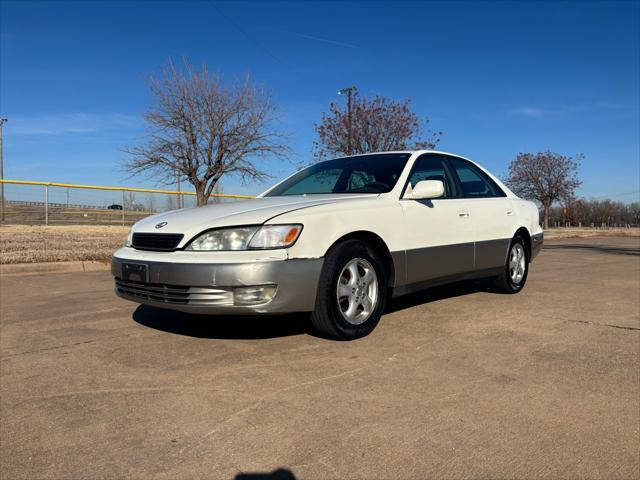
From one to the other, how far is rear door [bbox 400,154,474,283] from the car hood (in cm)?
51

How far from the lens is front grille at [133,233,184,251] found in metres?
3.57

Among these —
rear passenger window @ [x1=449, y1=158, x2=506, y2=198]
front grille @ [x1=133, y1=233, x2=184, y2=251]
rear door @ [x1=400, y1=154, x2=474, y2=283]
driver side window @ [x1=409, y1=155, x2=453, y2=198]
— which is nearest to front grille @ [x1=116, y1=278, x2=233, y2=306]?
front grille @ [x1=133, y1=233, x2=184, y2=251]

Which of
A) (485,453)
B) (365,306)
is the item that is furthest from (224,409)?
(365,306)

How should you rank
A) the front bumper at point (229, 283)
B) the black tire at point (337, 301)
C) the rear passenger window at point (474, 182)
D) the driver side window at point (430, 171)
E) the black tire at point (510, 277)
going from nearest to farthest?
the front bumper at point (229, 283)
the black tire at point (337, 301)
the driver side window at point (430, 171)
the rear passenger window at point (474, 182)
the black tire at point (510, 277)

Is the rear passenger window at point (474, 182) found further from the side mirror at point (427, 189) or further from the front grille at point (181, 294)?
the front grille at point (181, 294)

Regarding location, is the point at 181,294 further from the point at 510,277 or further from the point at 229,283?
the point at 510,277

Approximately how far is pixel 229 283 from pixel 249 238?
0.34 meters

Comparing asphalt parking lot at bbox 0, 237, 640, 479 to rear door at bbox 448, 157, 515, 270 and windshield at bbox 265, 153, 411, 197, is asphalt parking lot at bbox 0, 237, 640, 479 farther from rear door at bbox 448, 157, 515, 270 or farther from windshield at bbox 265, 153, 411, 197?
windshield at bbox 265, 153, 411, 197

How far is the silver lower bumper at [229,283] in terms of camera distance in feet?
10.7

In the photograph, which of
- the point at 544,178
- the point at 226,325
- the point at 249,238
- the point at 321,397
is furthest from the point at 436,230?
the point at 544,178

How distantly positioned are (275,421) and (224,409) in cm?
31

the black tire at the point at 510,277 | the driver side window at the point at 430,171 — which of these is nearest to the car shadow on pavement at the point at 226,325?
the driver side window at the point at 430,171

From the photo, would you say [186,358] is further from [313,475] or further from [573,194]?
[573,194]

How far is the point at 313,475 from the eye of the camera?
1.93m
